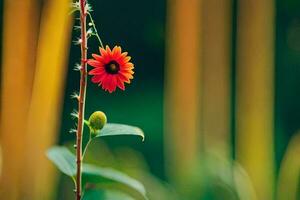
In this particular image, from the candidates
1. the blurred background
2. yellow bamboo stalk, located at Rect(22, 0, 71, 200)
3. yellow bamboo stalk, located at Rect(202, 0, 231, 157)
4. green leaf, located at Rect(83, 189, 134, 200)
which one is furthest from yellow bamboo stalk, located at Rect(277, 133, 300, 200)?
green leaf, located at Rect(83, 189, 134, 200)

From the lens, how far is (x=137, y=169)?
107 cm

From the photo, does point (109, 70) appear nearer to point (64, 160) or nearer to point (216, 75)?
point (64, 160)

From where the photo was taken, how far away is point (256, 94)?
1.11 m

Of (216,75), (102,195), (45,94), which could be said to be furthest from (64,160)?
(216,75)

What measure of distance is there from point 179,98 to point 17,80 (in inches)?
11.3

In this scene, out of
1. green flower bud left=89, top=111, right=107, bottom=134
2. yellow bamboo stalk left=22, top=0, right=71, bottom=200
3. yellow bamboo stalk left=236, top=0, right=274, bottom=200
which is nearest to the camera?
green flower bud left=89, top=111, right=107, bottom=134

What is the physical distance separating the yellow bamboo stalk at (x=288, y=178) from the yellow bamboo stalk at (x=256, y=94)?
2 cm

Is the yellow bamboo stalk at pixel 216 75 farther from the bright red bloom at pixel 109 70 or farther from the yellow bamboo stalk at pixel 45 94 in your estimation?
the bright red bloom at pixel 109 70

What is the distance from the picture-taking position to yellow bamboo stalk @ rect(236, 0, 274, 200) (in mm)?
1102

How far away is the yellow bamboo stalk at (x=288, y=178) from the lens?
1.12 meters

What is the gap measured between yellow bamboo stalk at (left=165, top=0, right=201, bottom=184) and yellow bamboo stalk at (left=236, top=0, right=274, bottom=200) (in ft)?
0.28

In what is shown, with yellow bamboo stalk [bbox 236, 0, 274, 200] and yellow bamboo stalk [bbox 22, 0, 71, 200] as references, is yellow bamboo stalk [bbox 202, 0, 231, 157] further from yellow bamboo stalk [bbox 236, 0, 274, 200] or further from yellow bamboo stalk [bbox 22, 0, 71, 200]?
yellow bamboo stalk [bbox 22, 0, 71, 200]

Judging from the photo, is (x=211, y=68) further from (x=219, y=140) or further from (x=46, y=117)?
(x=46, y=117)

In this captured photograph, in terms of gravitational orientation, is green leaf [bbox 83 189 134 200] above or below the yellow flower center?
below
